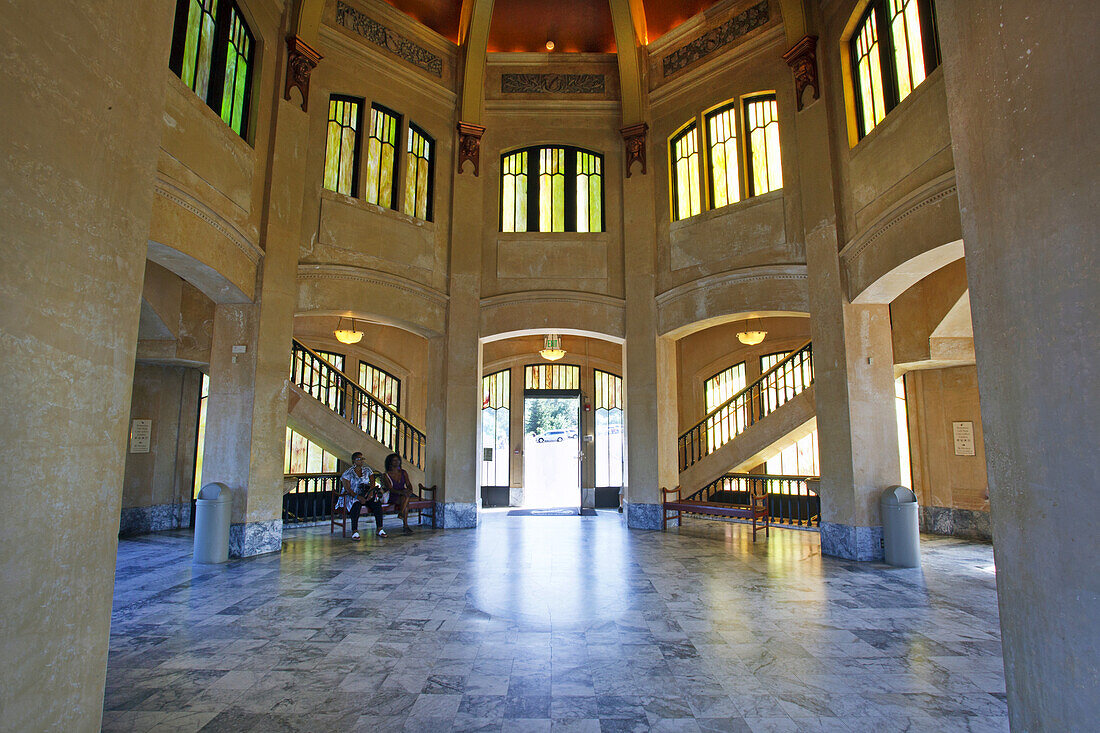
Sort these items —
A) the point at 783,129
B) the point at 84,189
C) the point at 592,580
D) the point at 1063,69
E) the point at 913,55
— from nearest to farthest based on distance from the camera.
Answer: the point at 1063,69 < the point at 84,189 < the point at 592,580 < the point at 913,55 < the point at 783,129

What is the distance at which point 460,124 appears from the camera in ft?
38.3

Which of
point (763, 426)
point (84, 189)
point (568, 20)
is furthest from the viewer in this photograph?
point (568, 20)

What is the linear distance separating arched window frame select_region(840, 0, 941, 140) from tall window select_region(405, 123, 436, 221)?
734cm

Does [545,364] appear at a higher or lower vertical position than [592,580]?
higher

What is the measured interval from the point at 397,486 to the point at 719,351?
9394 millimetres

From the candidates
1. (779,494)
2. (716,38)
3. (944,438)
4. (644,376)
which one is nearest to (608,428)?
(779,494)

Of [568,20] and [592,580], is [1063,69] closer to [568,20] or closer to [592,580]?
[592,580]

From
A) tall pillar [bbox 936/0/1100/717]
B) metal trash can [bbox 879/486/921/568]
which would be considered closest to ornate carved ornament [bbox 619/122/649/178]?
metal trash can [bbox 879/486/921/568]

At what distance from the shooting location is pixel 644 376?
1129 centimetres

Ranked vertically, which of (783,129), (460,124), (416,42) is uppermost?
(416,42)

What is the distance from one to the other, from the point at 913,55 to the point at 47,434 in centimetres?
878

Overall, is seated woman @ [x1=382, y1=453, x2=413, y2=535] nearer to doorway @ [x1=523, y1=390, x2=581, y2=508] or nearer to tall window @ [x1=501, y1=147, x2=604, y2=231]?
tall window @ [x1=501, y1=147, x2=604, y2=231]

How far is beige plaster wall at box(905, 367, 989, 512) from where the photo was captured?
32.8 feet

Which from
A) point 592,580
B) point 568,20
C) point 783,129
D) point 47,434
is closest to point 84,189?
point 47,434
